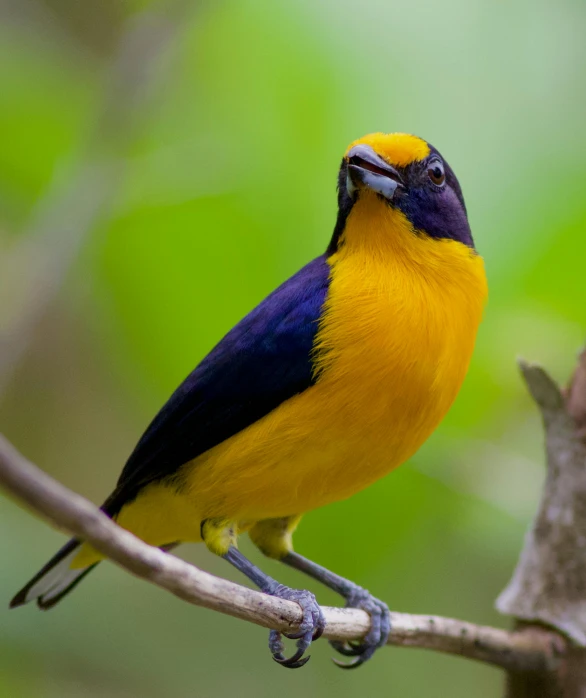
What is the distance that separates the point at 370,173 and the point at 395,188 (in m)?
0.14

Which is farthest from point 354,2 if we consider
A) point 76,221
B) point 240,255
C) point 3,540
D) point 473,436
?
point 3,540

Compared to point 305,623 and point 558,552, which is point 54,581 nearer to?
point 305,623

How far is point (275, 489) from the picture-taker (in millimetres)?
3008

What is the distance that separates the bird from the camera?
293 cm

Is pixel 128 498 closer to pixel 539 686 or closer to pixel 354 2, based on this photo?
pixel 539 686

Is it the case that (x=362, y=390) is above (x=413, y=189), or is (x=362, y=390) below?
below

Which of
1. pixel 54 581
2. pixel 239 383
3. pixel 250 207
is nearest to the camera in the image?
pixel 239 383

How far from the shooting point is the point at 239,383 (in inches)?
122

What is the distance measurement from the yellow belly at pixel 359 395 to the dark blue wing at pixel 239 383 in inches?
1.9

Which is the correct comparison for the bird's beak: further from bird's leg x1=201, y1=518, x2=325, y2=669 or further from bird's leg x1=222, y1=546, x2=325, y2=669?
bird's leg x1=222, y1=546, x2=325, y2=669

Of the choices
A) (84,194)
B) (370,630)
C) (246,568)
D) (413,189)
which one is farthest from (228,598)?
(84,194)

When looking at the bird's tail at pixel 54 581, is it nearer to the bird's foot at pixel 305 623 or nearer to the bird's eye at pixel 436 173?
the bird's foot at pixel 305 623

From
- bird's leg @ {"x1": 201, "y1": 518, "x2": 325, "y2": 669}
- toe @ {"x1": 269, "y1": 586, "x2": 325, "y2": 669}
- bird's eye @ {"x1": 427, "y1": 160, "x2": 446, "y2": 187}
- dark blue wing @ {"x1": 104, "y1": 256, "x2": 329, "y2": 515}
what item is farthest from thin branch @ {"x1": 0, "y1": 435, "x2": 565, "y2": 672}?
bird's eye @ {"x1": 427, "y1": 160, "x2": 446, "y2": 187}

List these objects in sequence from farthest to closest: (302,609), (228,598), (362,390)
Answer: (362,390) < (302,609) < (228,598)
